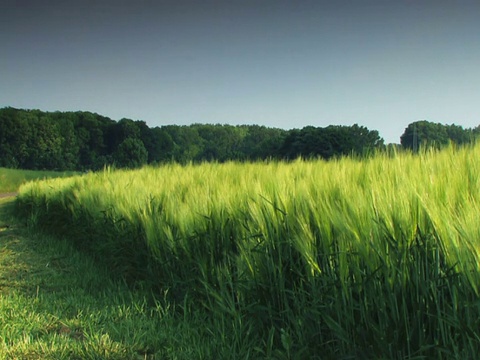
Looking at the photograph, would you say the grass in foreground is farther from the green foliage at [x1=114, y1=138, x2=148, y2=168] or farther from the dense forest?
the green foliage at [x1=114, y1=138, x2=148, y2=168]

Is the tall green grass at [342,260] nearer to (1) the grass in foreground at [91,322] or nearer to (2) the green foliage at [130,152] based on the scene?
(1) the grass in foreground at [91,322]

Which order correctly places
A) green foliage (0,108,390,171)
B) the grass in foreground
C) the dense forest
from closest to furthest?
the grass in foreground < the dense forest < green foliage (0,108,390,171)

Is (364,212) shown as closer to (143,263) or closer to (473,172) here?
(473,172)

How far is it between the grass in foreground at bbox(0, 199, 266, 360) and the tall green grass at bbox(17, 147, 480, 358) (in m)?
0.16

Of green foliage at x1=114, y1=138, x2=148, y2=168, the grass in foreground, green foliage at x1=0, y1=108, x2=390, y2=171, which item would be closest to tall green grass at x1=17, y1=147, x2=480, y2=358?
the grass in foreground

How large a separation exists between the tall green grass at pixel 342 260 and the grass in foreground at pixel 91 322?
0.52ft

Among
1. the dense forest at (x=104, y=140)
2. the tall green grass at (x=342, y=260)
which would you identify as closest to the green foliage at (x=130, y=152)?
the dense forest at (x=104, y=140)

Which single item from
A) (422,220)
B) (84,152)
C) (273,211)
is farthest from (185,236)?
(84,152)

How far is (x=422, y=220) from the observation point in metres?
1.43

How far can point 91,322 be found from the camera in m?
2.49

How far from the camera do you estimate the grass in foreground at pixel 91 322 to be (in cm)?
204

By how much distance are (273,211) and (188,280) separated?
32.1 inches

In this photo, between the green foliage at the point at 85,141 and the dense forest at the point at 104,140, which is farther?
the green foliage at the point at 85,141

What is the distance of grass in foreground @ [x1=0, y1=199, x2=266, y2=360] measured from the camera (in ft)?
6.69
